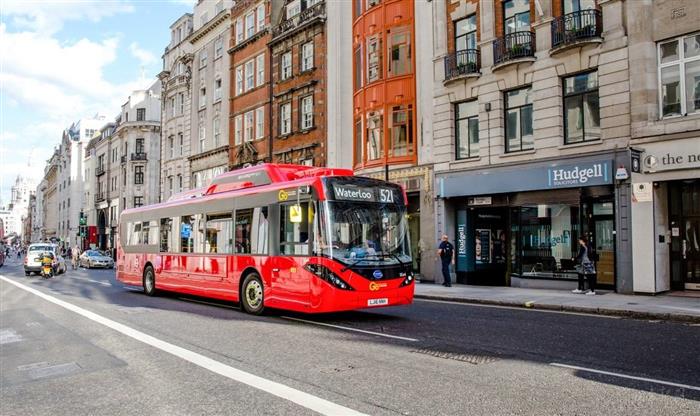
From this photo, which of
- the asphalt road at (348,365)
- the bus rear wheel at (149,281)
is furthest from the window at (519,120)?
the bus rear wheel at (149,281)

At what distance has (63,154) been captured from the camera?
107562 millimetres

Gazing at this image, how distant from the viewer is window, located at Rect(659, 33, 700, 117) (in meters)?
16.0

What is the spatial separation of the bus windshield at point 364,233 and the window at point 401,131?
42.7 ft

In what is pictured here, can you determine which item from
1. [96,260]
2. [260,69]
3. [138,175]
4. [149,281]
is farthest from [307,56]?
[138,175]

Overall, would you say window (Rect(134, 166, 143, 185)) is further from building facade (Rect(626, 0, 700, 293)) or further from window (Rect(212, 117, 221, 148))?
building facade (Rect(626, 0, 700, 293))

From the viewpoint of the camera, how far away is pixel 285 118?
33.8 meters

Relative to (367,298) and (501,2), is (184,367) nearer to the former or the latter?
(367,298)

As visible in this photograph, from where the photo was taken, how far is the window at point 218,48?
4169 cm

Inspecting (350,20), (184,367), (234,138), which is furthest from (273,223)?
(234,138)

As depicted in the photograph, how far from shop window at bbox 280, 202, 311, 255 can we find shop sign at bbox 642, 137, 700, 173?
10.8 meters

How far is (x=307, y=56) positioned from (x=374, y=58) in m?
6.96

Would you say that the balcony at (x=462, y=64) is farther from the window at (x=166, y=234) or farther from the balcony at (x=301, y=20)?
the window at (x=166, y=234)

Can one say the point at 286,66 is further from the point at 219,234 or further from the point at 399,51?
the point at 219,234

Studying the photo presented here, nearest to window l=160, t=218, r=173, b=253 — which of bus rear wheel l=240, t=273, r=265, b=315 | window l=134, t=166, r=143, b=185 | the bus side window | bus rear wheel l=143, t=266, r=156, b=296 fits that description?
bus rear wheel l=143, t=266, r=156, b=296
